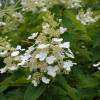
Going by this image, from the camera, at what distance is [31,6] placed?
A: 4.32 meters

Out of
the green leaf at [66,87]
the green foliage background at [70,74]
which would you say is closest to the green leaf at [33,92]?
the green foliage background at [70,74]

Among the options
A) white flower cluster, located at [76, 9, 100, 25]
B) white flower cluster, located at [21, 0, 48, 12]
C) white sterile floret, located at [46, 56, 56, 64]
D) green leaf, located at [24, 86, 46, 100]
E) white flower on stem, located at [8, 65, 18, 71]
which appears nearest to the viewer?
white sterile floret, located at [46, 56, 56, 64]

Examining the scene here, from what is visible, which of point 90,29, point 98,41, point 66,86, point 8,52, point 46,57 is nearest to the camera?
point 46,57

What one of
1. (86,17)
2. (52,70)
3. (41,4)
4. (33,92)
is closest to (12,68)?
(33,92)

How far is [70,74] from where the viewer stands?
3.58 meters

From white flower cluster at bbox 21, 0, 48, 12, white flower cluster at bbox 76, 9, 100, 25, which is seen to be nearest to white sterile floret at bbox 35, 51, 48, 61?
white flower cluster at bbox 21, 0, 48, 12

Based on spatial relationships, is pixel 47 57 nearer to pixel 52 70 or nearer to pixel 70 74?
pixel 52 70

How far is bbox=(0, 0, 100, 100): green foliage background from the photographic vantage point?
3115 mm

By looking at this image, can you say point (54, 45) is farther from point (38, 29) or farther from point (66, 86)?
point (38, 29)

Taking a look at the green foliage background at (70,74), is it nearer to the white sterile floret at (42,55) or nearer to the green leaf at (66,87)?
the green leaf at (66,87)

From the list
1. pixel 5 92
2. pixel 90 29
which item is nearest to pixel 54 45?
pixel 5 92

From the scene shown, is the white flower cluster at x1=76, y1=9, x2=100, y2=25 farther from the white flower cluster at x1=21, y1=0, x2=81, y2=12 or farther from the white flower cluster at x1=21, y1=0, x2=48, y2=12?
the white flower cluster at x1=21, y1=0, x2=48, y2=12

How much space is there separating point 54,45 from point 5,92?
0.73 meters

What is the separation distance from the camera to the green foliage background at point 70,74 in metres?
3.12
